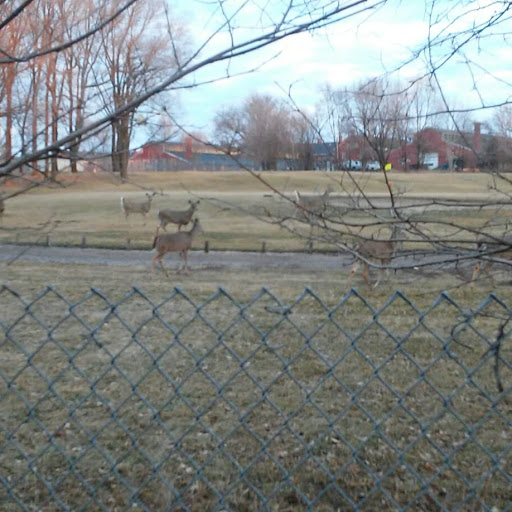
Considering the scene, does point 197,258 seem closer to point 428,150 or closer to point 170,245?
point 170,245

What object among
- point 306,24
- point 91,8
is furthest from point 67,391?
point 306,24

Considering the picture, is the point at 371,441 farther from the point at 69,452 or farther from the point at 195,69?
the point at 195,69

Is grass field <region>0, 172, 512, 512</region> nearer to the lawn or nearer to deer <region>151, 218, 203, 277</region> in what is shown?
the lawn

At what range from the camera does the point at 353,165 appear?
11.4 feet

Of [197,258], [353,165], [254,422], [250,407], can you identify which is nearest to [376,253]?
[353,165]

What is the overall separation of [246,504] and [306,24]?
2561 millimetres

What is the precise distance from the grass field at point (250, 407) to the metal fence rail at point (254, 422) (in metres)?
0.02

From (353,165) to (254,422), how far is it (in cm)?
221

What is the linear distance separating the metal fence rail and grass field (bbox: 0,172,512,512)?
2 cm

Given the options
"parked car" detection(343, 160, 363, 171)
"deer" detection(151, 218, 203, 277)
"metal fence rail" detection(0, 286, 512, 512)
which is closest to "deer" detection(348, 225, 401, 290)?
"metal fence rail" detection(0, 286, 512, 512)

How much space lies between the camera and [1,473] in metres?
4.07

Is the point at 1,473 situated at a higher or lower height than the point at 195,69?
lower

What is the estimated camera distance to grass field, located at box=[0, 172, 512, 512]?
340 cm

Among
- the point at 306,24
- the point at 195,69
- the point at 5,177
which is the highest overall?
the point at 306,24
